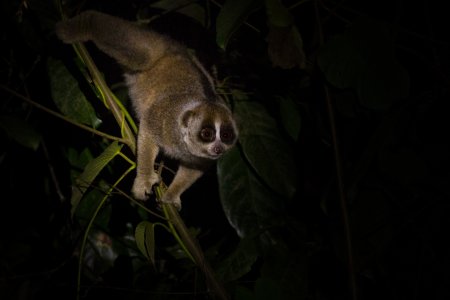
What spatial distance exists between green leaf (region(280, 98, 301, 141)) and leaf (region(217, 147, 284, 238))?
431mm

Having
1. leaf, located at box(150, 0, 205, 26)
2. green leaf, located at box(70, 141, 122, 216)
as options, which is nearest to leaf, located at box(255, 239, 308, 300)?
green leaf, located at box(70, 141, 122, 216)

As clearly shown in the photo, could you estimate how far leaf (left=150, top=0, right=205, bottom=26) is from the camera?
8.55ft

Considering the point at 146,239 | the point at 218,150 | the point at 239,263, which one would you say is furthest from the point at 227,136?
the point at 146,239

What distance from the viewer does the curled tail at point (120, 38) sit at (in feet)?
8.89

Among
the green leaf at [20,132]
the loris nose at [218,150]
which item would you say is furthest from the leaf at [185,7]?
the green leaf at [20,132]

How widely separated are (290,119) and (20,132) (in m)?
1.42

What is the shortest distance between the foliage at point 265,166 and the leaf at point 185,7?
0.01m

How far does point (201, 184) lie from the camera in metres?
3.70

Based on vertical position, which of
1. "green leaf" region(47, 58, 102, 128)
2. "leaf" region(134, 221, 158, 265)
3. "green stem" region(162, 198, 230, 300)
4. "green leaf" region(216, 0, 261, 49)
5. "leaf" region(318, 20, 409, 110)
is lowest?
"green stem" region(162, 198, 230, 300)

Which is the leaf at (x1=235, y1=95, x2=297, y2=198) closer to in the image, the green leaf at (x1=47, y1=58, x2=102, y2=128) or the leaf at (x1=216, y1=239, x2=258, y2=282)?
the leaf at (x1=216, y1=239, x2=258, y2=282)

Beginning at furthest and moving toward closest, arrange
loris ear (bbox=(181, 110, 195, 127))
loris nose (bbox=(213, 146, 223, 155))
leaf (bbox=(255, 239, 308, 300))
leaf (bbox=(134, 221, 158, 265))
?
1. loris ear (bbox=(181, 110, 195, 127))
2. loris nose (bbox=(213, 146, 223, 155))
3. leaf (bbox=(255, 239, 308, 300))
4. leaf (bbox=(134, 221, 158, 265))

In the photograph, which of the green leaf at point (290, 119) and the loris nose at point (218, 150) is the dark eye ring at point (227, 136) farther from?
the green leaf at point (290, 119)

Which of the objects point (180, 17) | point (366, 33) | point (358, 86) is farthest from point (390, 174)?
point (180, 17)

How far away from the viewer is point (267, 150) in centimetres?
245
